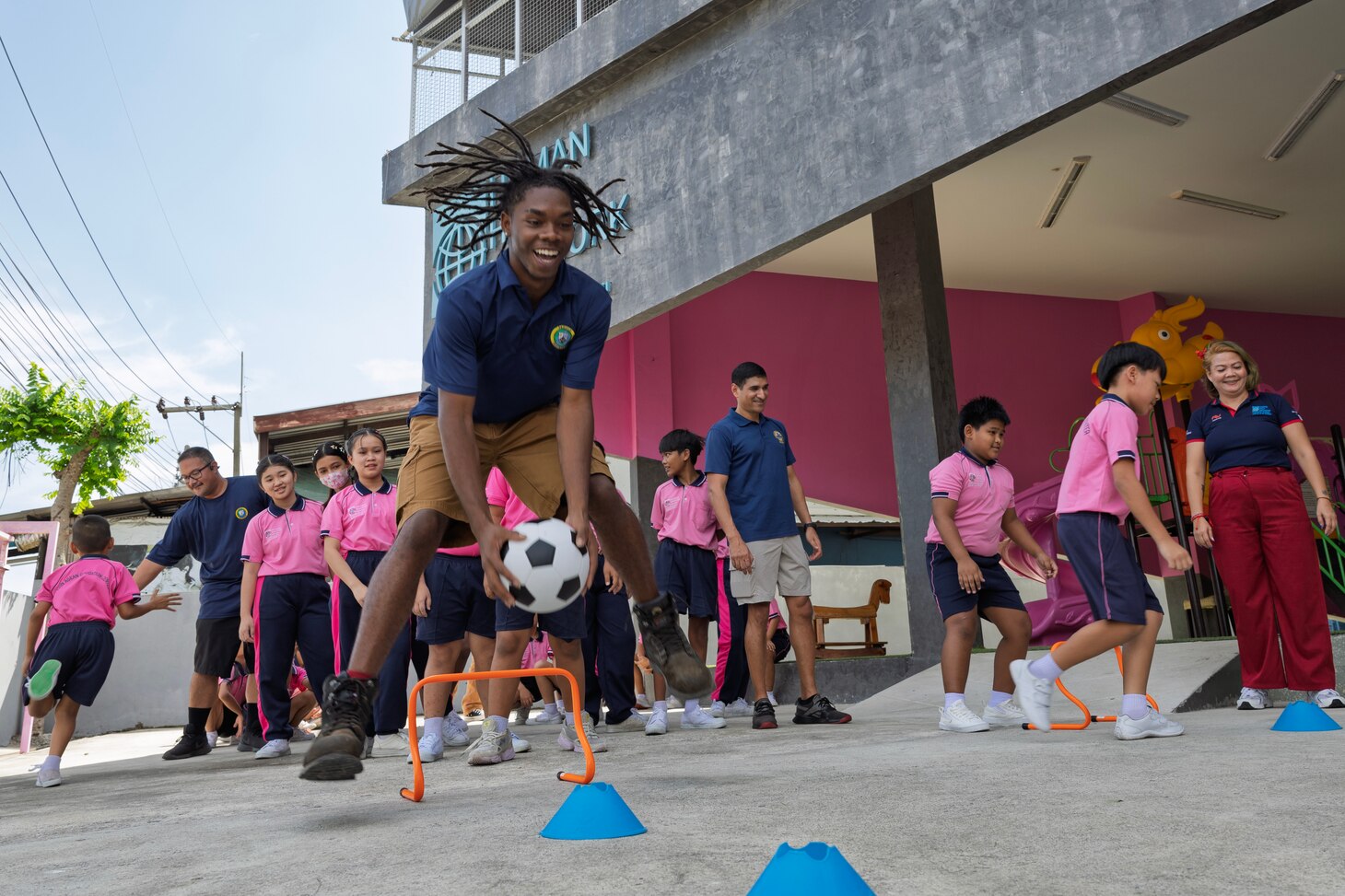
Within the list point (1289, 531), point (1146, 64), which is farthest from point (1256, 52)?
point (1289, 531)

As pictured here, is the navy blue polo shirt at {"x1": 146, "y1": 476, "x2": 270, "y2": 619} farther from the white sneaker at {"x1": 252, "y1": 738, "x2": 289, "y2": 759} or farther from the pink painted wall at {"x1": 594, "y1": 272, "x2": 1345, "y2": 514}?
the pink painted wall at {"x1": 594, "y1": 272, "x2": 1345, "y2": 514}

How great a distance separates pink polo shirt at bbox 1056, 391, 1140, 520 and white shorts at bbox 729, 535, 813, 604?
1.65m

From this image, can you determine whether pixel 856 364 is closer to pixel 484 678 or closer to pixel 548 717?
pixel 548 717

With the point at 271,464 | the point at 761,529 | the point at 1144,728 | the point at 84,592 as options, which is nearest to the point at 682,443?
the point at 761,529

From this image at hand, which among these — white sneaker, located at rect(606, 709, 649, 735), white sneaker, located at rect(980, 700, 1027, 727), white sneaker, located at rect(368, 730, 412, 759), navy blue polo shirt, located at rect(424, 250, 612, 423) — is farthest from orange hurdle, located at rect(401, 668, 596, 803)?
white sneaker, located at rect(606, 709, 649, 735)

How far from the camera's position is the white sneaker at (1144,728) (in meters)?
4.09

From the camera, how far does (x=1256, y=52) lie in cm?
792

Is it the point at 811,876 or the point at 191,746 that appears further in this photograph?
the point at 191,746

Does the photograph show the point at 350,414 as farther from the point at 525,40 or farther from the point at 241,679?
the point at 241,679

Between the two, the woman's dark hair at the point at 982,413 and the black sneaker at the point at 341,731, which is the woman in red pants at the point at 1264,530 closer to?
the woman's dark hair at the point at 982,413

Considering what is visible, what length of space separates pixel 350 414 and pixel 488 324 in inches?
627

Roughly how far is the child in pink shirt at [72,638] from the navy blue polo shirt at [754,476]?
313 centimetres

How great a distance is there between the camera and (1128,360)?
14.8ft

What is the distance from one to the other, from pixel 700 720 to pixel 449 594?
5.63 ft
